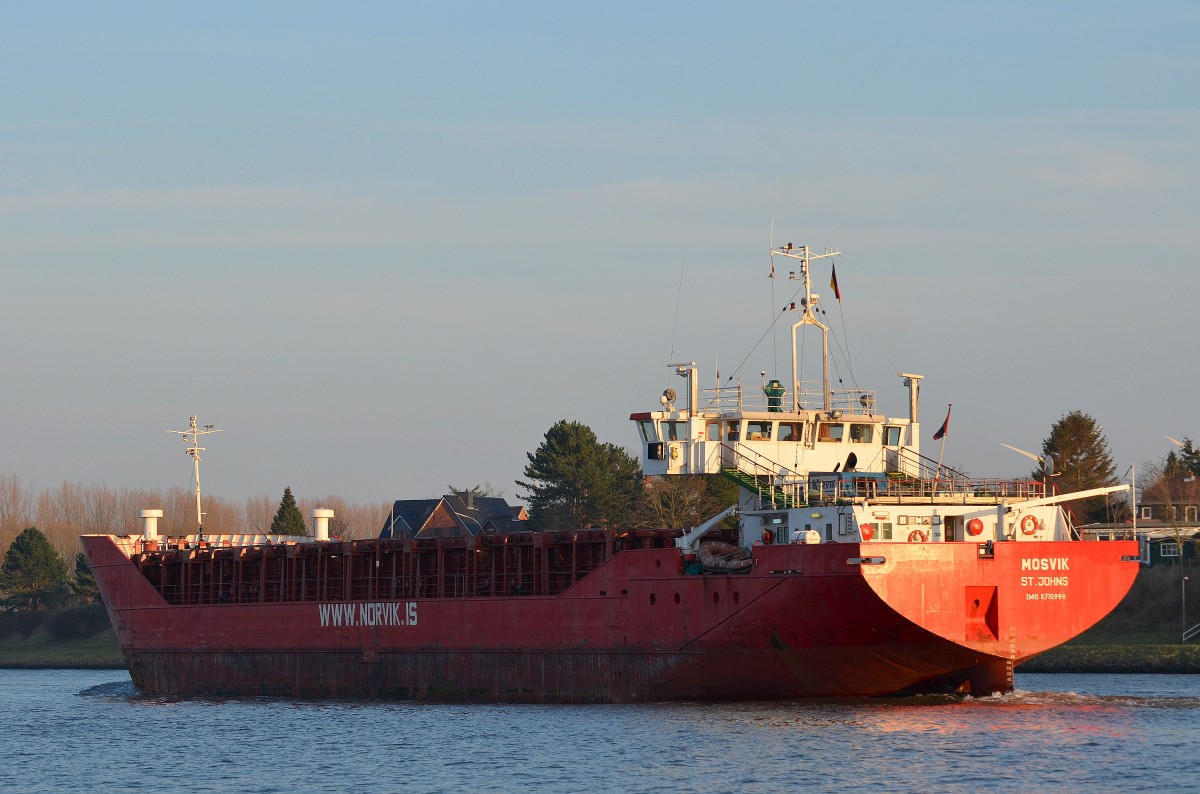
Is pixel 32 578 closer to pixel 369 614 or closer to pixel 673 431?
pixel 369 614

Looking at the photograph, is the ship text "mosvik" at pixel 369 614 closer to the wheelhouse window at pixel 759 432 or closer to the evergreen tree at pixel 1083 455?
the wheelhouse window at pixel 759 432

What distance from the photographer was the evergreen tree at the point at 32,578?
85.8 m

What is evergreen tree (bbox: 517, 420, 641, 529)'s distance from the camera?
76.5m

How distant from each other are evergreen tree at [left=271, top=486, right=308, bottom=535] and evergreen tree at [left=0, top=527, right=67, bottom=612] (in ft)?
41.2

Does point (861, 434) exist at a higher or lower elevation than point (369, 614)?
higher

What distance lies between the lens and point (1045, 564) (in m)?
32.1

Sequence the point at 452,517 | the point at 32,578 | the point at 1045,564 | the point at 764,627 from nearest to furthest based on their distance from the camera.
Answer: the point at 1045,564
the point at 764,627
the point at 32,578
the point at 452,517

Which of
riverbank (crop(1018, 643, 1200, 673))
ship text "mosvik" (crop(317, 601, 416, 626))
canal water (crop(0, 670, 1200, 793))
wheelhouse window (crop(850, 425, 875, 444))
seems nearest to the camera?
canal water (crop(0, 670, 1200, 793))

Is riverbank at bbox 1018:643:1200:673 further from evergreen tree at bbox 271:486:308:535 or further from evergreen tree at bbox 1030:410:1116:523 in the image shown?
evergreen tree at bbox 271:486:308:535

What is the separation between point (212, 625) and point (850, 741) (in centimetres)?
2216

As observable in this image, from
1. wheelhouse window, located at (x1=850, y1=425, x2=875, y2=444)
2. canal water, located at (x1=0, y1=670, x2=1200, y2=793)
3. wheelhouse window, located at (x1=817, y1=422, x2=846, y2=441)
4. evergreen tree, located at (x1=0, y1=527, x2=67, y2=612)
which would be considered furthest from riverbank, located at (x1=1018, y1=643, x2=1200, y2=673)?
evergreen tree, located at (x1=0, y1=527, x2=67, y2=612)

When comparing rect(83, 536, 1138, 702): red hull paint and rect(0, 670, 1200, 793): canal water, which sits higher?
rect(83, 536, 1138, 702): red hull paint

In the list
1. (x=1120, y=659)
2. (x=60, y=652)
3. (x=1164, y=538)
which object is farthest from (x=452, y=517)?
(x=1120, y=659)

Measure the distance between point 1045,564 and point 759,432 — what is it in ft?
25.9
